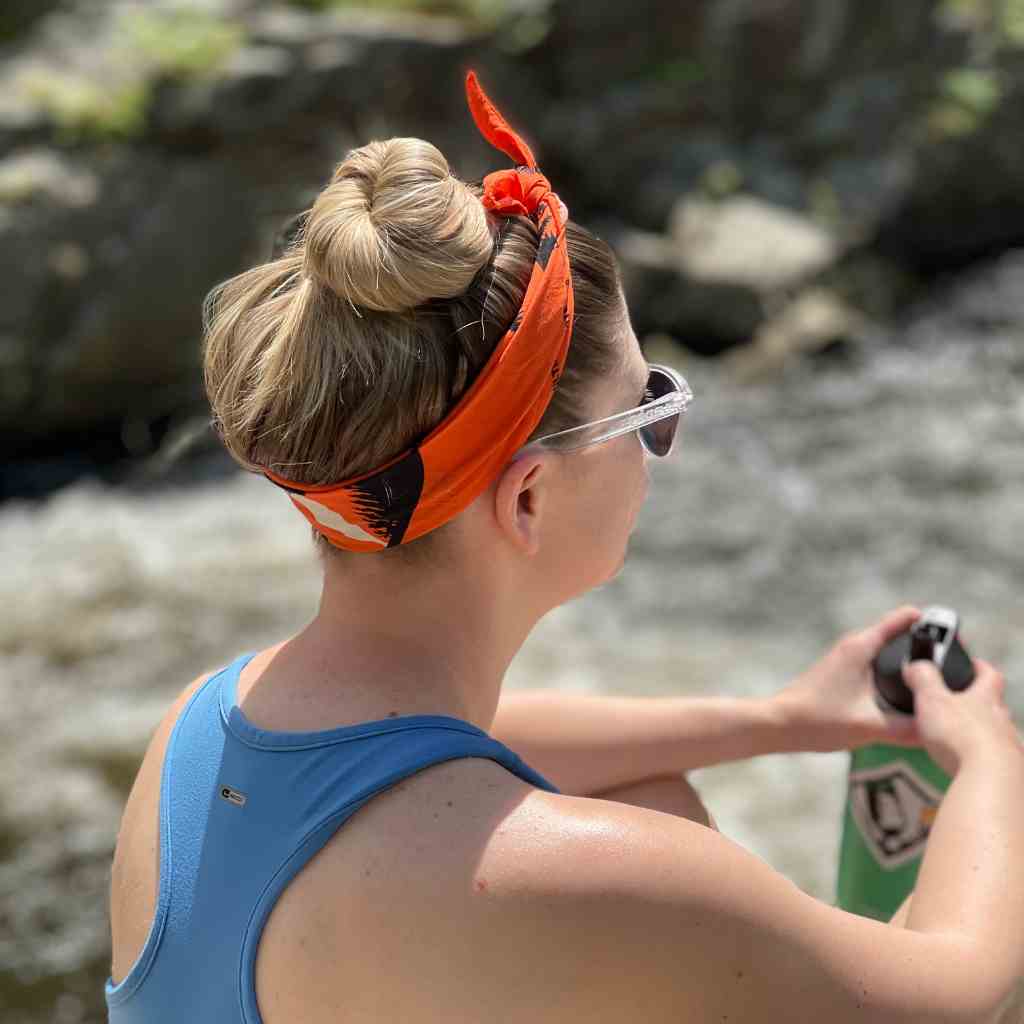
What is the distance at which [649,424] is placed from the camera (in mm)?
1584

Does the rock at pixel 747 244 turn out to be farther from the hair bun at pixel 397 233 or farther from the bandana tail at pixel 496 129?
the hair bun at pixel 397 233

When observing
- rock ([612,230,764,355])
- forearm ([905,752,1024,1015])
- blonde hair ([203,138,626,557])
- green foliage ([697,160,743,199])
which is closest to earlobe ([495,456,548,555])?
blonde hair ([203,138,626,557])

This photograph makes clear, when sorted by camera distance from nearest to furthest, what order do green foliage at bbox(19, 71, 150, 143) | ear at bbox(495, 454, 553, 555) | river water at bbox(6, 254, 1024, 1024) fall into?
ear at bbox(495, 454, 553, 555) < river water at bbox(6, 254, 1024, 1024) < green foliage at bbox(19, 71, 150, 143)

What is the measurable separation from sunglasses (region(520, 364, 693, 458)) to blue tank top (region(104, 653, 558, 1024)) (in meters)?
0.32

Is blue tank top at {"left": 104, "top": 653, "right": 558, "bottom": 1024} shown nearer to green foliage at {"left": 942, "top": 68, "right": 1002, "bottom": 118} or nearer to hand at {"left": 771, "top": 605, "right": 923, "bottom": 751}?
hand at {"left": 771, "top": 605, "right": 923, "bottom": 751}

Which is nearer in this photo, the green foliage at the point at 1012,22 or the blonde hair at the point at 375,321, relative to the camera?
the blonde hair at the point at 375,321

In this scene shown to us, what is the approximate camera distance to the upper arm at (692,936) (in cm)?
123

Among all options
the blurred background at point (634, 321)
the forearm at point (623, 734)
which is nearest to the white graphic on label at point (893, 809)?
the forearm at point (623, 734)

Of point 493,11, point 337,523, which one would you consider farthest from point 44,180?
point 337,523

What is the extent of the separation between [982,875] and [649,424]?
628 millimetres

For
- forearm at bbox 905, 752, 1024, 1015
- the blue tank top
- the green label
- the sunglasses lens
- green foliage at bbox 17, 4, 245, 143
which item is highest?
the sunglasses lens

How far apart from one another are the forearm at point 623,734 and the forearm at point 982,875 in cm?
43

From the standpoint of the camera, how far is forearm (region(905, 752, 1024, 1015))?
1.45 m

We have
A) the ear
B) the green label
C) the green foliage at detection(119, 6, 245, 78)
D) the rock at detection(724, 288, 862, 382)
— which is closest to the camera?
the ear
